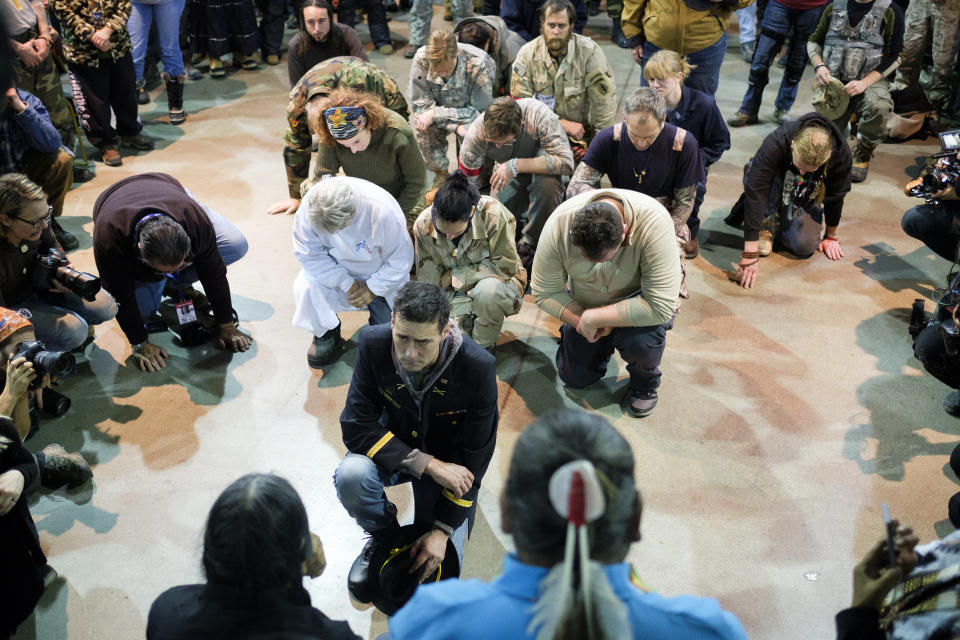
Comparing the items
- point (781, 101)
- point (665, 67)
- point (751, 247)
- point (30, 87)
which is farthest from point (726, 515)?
point (30, 87)

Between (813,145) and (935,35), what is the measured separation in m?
2.13

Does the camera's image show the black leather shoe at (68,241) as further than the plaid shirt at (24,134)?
Yes

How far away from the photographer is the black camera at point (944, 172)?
11.5 feet

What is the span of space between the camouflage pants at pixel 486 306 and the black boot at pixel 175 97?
3557mm

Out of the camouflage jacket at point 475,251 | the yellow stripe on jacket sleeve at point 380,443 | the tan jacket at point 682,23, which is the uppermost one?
the tan jacket at point 682,23

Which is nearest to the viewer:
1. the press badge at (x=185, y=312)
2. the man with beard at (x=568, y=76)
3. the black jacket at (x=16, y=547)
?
the black jacket at (x=16, y=547)

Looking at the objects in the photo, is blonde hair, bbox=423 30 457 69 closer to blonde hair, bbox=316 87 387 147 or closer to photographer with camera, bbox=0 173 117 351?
blonde hair, bbox=316 87 387 147

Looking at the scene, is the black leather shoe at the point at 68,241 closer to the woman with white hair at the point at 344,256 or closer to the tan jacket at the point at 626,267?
the woman with white hair at the point at 344,256

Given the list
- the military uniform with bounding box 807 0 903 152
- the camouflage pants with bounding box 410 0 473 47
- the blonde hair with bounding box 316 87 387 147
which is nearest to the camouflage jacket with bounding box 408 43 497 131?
the blonde hair with bounding box 316 87 387 147

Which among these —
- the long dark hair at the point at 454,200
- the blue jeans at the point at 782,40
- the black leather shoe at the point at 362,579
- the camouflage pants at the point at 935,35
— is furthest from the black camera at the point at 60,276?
→ the camouflage pants at the point at 935,35

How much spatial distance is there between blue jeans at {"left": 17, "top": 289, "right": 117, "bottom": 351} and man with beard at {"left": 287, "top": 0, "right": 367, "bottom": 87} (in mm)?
→ 2070

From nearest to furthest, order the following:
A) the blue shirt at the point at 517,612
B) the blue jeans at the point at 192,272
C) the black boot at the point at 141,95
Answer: the blue shirt at the point at 517,612, the blue jeans at the point at 192,272, the black boot at the point at 141,95

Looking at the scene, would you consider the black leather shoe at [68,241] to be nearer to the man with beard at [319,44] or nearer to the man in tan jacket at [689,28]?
the man with beard at [319,44]

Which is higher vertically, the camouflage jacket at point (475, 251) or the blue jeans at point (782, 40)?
the blue jeans at point (782, 40)
